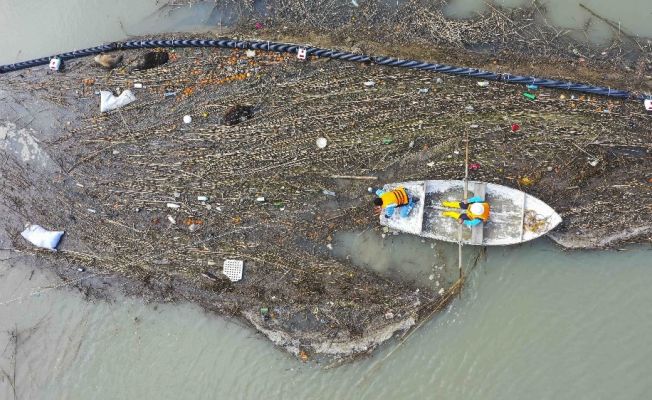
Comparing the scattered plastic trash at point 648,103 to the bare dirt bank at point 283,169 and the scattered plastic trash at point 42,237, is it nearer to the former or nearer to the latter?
the bare dirt bank at point 283,169

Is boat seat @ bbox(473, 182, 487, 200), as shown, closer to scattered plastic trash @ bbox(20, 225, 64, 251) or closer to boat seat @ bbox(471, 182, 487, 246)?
boat seat @ bbox(471, 182, 487, 246)

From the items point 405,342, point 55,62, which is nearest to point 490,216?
point 405,342

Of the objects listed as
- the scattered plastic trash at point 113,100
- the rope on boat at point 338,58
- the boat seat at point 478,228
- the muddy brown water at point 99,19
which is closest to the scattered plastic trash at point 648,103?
the rope on boat at point 338,58

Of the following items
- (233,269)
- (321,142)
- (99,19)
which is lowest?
(233,269)

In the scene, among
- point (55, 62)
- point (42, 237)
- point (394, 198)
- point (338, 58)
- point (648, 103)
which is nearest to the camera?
point (394, 198)

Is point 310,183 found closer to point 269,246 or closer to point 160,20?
point 269,246

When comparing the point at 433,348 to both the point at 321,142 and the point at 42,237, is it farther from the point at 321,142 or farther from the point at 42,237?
the point at 42,237
